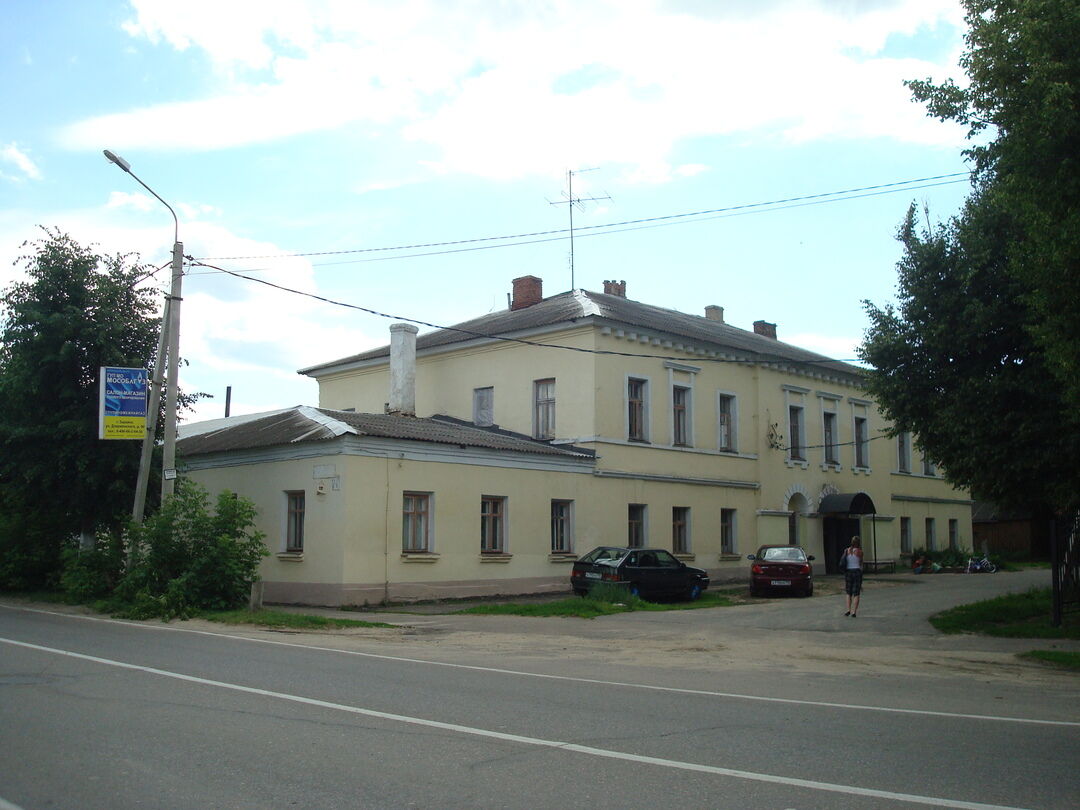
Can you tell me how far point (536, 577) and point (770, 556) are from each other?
6.84m

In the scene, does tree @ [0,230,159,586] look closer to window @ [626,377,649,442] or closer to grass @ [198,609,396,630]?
grass @ [198,609,396,630]

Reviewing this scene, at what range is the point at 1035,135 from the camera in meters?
11.4

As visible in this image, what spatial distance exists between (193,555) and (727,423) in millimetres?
20130

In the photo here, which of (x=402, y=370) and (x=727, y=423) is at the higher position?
(x=402, y=370)

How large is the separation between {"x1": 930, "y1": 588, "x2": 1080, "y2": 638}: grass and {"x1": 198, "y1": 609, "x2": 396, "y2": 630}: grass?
433 inches

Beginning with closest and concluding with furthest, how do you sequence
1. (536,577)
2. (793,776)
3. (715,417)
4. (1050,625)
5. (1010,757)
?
(793,776)
(1010,757)
(1050,625)
(536,577)
(715,417)

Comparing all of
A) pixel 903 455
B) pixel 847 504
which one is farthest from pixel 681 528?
Result: pixel 903 455

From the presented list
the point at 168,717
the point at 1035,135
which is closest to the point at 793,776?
the point at 168,717

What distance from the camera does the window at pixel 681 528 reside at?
32.4 metres

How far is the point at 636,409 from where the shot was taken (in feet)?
103

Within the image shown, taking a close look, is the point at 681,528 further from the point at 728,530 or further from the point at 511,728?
the point at 511,728

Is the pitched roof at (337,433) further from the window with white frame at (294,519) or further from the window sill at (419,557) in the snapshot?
the window sill at (419,557)

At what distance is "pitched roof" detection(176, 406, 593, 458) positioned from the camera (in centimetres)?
2386

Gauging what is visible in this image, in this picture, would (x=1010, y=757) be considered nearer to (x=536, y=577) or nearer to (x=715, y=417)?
(x=536, y=577)
